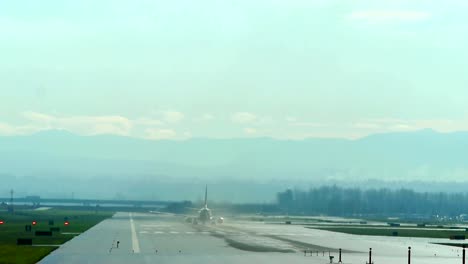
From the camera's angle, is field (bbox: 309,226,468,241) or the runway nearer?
the runway

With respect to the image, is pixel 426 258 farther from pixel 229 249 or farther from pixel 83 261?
pixel 83 261

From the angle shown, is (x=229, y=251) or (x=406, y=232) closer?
(x=229, y=251)

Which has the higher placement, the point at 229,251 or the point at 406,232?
the point at 406,232

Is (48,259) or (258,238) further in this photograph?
(258,238)

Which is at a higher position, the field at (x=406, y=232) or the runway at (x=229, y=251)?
the field at (x=406, y=232)

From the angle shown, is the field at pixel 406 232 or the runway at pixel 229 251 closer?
the runway at pixel 229 251

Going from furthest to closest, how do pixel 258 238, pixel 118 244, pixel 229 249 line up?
pixel 258 238
pixel 118 244
pixel 229 249

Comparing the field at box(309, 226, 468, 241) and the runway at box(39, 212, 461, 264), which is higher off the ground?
the field at box(309, 226, 468, 241)

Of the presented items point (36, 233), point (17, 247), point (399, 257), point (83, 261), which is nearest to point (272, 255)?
point (399, 257)

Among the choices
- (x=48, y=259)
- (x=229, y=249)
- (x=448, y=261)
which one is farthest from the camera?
(x=229, y=249)
